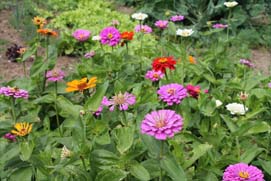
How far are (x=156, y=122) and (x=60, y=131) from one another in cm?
78

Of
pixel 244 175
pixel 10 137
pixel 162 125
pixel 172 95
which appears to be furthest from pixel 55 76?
pixel 244 175

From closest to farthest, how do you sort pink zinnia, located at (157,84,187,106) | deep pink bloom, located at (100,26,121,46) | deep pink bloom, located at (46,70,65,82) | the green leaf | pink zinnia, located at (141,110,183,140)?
pink zinnia, located at (141,110,183,140) → the green leaf → pink zinnia, located at (157,84,187,106) → deep pink bloom, located at (46,70,65,82) → deep pink bloom, located at (100,26,121,46)

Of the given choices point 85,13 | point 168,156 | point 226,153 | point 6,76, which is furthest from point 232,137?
point 85,13

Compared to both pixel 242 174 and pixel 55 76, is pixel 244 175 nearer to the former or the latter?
pixel 242 174

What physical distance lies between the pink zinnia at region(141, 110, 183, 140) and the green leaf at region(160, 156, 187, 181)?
0.16m

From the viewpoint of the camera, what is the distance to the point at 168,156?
160cm

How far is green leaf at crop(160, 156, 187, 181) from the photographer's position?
156 centimetres

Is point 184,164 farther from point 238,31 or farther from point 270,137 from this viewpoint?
point 238,31

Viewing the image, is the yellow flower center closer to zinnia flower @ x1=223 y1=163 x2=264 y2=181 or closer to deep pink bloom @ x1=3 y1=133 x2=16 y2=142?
zinnia flower @ x1=223 y1=163 x2=264 y2=181

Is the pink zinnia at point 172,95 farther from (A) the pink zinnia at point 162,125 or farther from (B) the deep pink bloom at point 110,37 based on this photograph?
(B) the deep pink bloom at point 110,37

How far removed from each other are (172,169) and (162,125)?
18 cm

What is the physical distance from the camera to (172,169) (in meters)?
1.57

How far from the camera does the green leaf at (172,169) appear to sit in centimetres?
156

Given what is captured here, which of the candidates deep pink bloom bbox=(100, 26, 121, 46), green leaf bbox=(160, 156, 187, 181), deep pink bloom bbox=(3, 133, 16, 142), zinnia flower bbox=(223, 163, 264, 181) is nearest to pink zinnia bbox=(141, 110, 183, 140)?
green leaf bbox=(160, 156, 187, 181)
